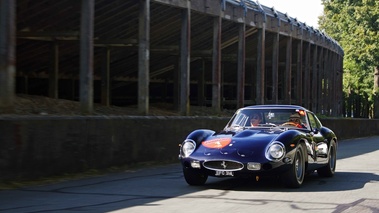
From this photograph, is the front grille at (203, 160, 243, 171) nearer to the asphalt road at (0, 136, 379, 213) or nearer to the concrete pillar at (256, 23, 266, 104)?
the asphalt road at (0, 136, 379, 213)

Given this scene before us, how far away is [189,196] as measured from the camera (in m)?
9.18

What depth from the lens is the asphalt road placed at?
Answer: 26.4 ft

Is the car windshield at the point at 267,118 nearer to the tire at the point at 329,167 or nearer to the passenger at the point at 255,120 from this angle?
the passenger at the point at 255,120

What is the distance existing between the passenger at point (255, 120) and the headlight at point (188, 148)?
1508 mm

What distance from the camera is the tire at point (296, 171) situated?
9.89 m

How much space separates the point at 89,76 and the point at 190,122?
2946 millimetres

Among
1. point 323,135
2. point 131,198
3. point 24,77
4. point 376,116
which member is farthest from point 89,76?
point 376,116

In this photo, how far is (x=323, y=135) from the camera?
39.4 feet

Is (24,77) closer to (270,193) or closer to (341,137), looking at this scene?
(341,137)

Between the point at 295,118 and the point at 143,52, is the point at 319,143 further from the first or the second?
the point at 143,52

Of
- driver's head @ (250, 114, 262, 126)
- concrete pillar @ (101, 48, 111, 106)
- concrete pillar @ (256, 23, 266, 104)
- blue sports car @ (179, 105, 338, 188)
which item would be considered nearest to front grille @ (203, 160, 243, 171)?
blue sports car @ (179, 105, 338, 188)

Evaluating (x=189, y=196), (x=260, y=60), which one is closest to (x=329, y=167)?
(x=189, y=196)

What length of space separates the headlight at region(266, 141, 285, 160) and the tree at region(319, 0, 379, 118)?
47.6m

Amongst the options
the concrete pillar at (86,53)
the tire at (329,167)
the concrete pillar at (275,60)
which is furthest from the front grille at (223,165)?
the concrete pillar at (275,60)
